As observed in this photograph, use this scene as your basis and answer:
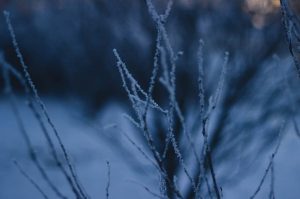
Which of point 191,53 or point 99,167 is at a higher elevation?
point 99,167

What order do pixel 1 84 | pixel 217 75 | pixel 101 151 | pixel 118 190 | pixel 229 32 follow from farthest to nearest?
pixel 1 84, pixel 101 151, pixel 118 190, pixel 217 75, pixel 229 32

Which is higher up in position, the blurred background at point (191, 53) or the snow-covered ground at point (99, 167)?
the snow-covered ground at point (99, 167)

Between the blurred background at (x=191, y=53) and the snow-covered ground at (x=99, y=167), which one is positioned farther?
the snow-covered ground at (x=99, y=167)

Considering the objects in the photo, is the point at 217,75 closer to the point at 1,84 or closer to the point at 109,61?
the point at 109,61

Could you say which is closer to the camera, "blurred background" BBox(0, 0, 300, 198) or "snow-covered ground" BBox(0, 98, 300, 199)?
"blurred background" BBox(0, 0, 300, 198)

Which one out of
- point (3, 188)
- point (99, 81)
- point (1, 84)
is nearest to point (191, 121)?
point (99, 81)

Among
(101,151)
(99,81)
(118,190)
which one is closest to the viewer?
(99,81)

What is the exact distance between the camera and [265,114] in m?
4.13

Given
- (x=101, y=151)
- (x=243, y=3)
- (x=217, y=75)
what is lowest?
(x=217, y=75)

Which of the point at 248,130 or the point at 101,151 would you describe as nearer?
the point at 248,130

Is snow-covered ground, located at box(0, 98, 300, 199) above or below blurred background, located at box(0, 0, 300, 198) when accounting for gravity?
above

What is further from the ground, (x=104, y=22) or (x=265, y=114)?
(x=104, y=22)

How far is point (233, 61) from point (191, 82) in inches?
14.8

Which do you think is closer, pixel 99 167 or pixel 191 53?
pixel 191 53
